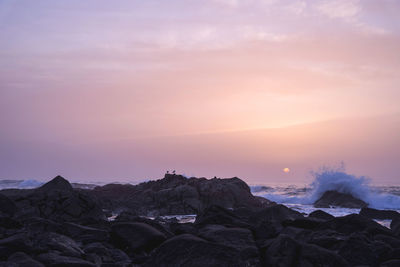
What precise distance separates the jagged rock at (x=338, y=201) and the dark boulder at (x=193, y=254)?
23.4 meters

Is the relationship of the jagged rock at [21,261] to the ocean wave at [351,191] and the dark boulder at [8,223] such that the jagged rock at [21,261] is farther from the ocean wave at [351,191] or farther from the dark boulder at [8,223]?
the ocean wave at [351,191]

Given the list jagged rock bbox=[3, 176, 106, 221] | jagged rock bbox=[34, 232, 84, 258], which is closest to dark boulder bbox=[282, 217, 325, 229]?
jagged rock bbox=[34, 232, 84, 258]

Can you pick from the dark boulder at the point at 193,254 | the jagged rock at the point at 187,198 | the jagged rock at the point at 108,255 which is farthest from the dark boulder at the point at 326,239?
the jagged rock at the point at 187,198

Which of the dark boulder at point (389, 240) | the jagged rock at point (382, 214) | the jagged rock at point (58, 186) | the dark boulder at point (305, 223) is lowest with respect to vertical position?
the jagged rock at point (382, 214)

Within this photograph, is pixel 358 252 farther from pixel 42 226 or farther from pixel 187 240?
pixel 42 226

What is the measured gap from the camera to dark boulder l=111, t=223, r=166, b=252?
28.9 feet

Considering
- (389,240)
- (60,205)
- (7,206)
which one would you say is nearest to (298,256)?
(389,240)

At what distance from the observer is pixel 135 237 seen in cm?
905

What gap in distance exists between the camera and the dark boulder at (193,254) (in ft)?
20.7

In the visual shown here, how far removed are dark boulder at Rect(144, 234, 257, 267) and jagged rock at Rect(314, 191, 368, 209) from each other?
76.8ft

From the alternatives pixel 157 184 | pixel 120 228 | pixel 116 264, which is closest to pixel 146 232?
pixel 120 228

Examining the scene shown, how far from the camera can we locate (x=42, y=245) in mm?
7625

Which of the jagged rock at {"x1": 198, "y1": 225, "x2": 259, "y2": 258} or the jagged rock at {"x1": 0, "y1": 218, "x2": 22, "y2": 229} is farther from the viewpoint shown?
the jagged rock at {"x1": 0, "y1": 218, "x2": 22, "y2": 229}

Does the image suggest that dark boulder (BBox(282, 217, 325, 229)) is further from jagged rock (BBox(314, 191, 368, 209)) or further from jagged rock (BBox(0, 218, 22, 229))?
jagged rock (BBox(314, 191, 368, 209))
